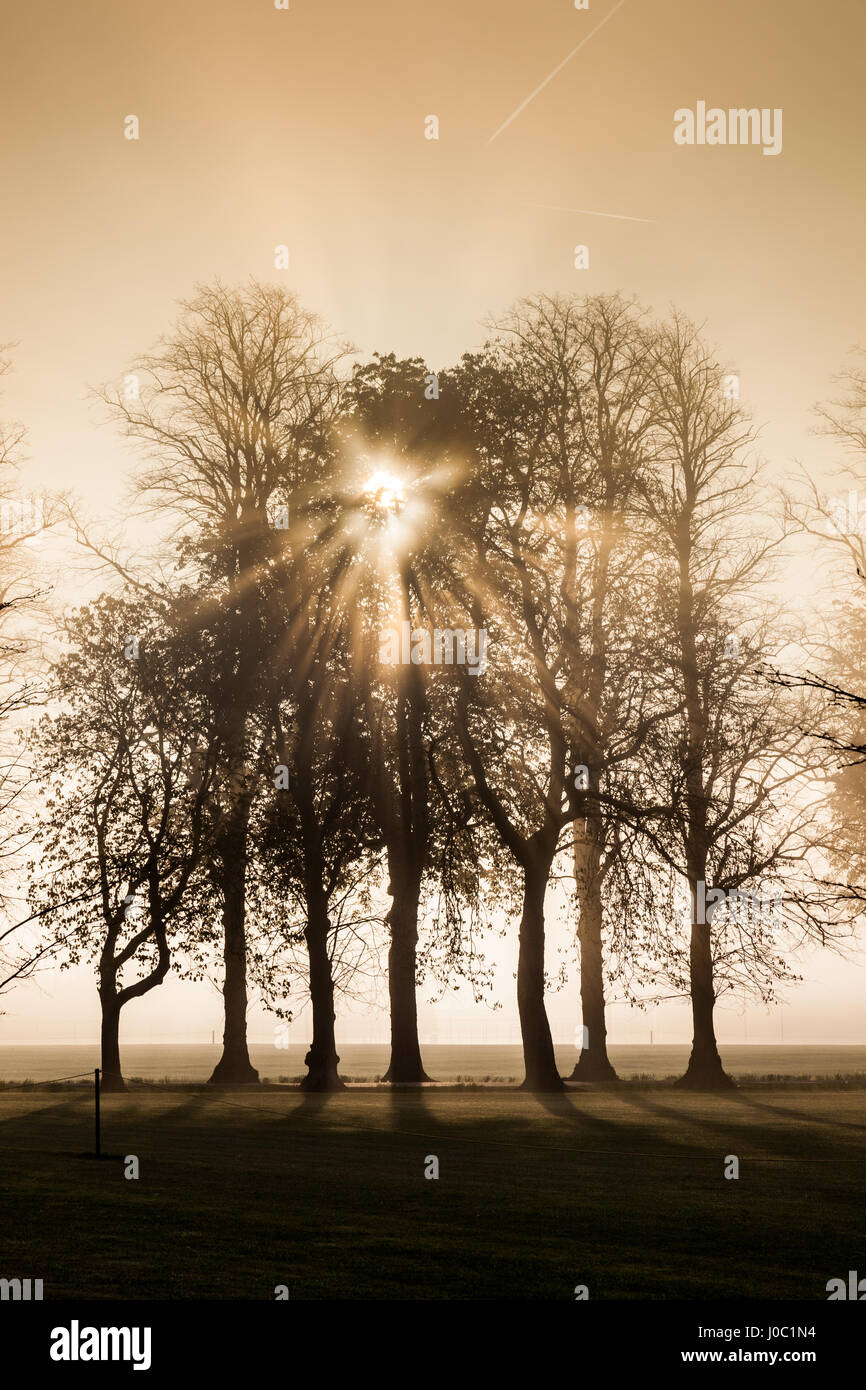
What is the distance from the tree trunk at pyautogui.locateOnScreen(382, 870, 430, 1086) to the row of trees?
0.07 metres

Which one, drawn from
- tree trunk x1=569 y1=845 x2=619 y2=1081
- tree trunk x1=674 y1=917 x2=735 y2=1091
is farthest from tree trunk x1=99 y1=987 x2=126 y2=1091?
tree trunk x1=674 y1=917 x2=735 y2=1091

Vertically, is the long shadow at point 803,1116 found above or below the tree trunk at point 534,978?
below

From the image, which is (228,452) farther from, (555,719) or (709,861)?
(709,861)

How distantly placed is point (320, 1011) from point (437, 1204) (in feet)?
62.1

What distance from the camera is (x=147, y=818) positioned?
35.0 meters

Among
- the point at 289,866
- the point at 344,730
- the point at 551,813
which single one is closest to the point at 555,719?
the point at 551,813

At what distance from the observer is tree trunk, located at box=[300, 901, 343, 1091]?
33.7 m

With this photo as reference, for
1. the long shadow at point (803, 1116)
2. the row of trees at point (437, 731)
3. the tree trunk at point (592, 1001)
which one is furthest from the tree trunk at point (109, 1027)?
the long shadow at point (803, 1116)

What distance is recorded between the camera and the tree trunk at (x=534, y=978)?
110ft

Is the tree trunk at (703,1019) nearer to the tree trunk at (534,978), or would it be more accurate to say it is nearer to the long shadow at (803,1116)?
the long shadow at (803,1116)

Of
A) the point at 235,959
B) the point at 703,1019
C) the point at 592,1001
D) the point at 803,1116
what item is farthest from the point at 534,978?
the point at 235,959

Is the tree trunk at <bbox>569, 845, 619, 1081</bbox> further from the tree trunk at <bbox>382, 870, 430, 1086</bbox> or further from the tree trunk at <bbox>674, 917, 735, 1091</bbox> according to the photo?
the tree trunk at <bbox>382, 870, 430, 1086</bbox>

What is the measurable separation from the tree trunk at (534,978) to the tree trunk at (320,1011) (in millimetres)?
4933
